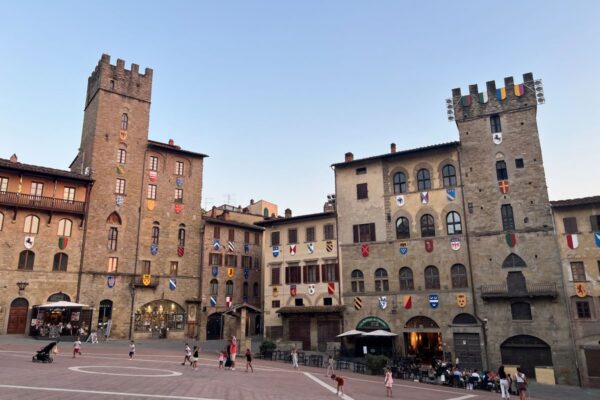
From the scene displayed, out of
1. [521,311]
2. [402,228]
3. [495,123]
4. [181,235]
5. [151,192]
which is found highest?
[495,123]

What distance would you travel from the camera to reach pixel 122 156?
46781 millimetres

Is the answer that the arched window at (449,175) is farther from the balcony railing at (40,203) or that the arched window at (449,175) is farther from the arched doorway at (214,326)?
the balcony railing at (40,203)

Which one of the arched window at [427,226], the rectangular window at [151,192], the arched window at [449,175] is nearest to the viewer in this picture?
the arched window at [427,226]

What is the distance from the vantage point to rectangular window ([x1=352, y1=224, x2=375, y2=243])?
131 ft

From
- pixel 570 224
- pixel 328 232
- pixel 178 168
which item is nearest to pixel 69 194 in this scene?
pixel 178 168

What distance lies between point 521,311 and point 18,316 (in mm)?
41595

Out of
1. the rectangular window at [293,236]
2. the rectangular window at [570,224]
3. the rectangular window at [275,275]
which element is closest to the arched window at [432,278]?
the rectangular window at [570,224]

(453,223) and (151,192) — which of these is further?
(151,192)

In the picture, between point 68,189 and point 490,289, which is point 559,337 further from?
point 68,189

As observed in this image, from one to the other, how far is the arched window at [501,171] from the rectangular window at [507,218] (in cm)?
238

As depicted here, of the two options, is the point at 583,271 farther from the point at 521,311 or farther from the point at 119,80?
the point at 119,80

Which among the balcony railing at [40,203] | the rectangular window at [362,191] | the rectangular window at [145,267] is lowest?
the rectangular window at [145,267]

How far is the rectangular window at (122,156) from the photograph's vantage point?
46.4m

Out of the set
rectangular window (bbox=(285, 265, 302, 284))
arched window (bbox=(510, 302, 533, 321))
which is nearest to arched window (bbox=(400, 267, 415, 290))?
arched window (bbox=(510, 302, 533, 321))
